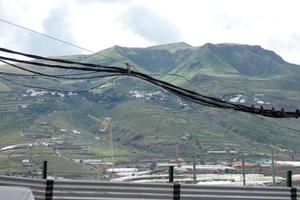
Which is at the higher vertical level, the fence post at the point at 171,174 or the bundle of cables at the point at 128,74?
the bundle of cables at the point at 128,74

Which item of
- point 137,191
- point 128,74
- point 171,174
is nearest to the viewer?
point 128,74

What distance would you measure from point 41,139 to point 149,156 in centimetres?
4087

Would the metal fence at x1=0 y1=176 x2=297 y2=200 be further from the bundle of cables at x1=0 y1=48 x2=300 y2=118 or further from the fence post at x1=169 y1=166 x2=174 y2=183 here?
the bundle of cables at x1=0 y1=48 x2=300 y2=118

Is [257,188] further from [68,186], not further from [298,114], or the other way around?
[68,186]

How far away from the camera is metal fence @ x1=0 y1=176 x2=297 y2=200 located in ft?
38.5

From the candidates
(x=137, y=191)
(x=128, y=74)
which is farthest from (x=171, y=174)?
(x=128, y=74)

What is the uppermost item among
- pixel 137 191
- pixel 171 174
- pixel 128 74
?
pixel 128 74

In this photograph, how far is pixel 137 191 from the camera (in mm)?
12539

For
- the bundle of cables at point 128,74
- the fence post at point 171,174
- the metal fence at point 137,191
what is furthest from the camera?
the fence post at point 171,174

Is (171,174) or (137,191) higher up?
(171,174)

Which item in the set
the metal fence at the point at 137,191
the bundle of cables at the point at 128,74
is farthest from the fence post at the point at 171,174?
the bundle of cables at the point at 128,74

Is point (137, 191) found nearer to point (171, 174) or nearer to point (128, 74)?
point (171, 174)

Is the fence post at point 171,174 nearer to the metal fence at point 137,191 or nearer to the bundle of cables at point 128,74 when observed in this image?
the metal fence at point 137,191

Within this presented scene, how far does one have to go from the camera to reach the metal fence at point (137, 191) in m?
11.7
